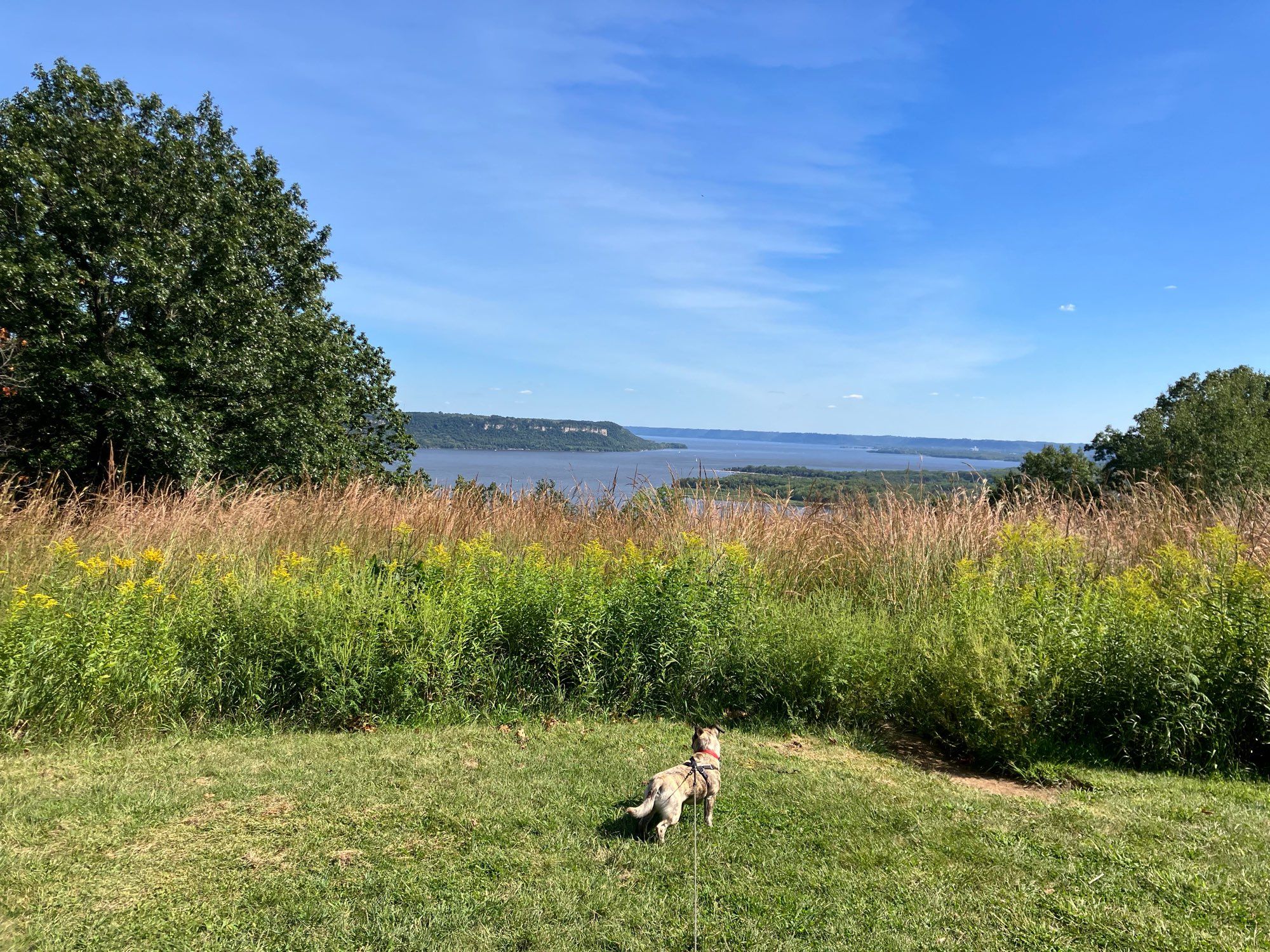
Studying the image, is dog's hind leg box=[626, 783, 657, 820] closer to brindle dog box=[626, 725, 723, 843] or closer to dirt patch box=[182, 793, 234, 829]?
brindle dog box=[626, 725, 723, 843]

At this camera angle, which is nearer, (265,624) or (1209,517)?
(265,624)

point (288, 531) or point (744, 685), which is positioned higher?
point (288, 531)

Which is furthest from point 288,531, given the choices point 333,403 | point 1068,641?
point 333,403

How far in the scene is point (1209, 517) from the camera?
25.1 ft

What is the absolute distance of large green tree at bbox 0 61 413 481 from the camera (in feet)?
36.7

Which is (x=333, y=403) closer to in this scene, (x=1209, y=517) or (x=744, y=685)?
(x=744, y=685)

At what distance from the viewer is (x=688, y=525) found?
775cm

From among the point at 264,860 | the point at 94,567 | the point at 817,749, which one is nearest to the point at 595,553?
the point at 817,749

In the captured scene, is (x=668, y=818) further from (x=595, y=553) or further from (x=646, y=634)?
(x=595, y=553)

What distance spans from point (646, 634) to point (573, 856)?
2361mm

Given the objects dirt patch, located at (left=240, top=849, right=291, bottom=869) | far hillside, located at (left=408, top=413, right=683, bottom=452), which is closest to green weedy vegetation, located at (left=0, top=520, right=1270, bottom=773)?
dirt patch, located at (left=240, top=849, right=291, bottom=869)

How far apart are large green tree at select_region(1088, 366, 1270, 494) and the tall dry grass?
14998 mm

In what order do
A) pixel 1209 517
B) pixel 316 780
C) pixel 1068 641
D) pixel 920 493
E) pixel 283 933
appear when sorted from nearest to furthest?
pixel 283 933
pixel 316 780
pixel 1068 641
pixel 1209 517
pixel 920 493

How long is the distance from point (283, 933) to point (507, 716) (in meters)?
2.40
